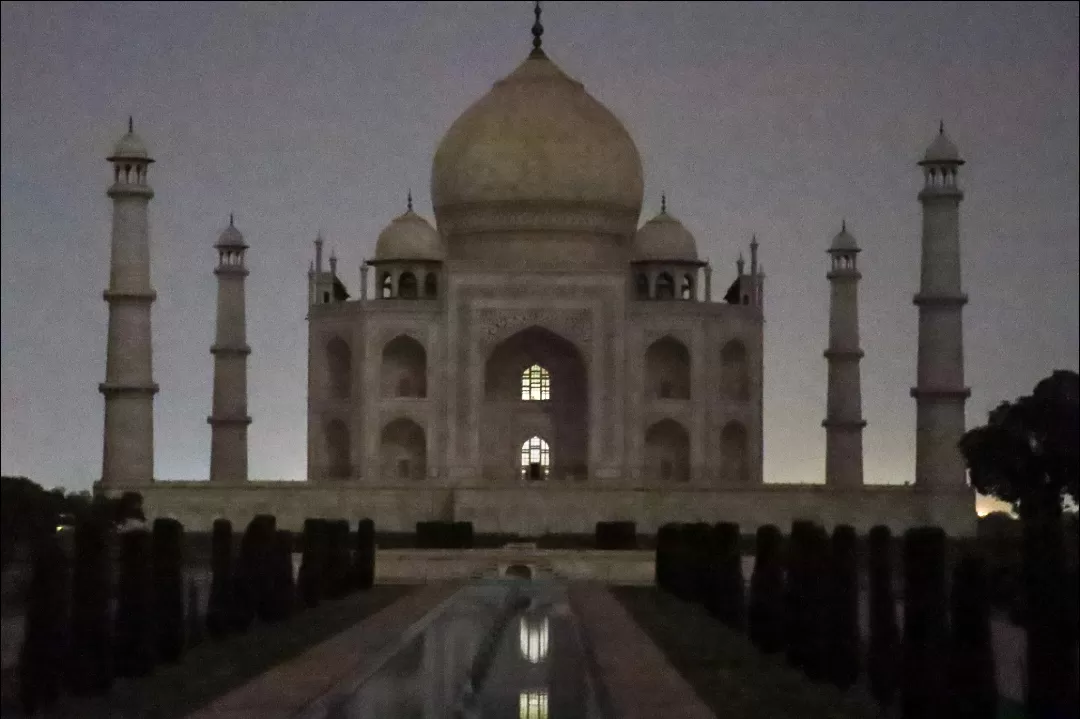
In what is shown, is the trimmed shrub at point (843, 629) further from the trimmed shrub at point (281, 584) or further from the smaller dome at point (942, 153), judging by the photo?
the smaller dome at point (942, 153)

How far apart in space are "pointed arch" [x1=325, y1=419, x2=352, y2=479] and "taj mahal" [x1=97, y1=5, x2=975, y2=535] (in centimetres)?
5

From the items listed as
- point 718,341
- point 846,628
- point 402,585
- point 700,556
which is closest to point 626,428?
point 718,341

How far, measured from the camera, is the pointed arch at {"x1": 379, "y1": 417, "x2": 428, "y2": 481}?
98.4ft

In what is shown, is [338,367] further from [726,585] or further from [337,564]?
[726,585]

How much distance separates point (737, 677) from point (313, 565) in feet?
22.1

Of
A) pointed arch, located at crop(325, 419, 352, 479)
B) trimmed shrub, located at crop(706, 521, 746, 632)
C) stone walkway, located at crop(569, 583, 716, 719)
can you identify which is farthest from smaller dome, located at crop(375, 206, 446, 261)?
stone walkway, located at crop(569, 583, 716, 719)

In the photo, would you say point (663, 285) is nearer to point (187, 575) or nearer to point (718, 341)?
point (718, 341)

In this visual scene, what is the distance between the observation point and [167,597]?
47.9 feet

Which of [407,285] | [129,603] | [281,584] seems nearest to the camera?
[129,603]

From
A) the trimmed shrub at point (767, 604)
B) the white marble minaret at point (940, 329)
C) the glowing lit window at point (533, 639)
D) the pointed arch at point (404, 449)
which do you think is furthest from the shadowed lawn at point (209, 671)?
the pointed arch at point (404, 449)

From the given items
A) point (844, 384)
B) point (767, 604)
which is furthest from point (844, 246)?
point (767, 604)

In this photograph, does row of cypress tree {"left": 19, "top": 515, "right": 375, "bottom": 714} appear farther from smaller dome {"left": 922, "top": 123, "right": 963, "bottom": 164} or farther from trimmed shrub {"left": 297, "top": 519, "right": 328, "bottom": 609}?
smaller dome {"left": 922, "top": 123, "right": 963, "bottom": 164}

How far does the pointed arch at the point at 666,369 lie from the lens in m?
30.7

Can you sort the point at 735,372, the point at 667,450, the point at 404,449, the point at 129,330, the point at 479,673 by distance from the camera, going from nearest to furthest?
the point at 479,673 → the point at 129,330 → the point at 404,449 → the point at 667,450 → the point at 735,372
